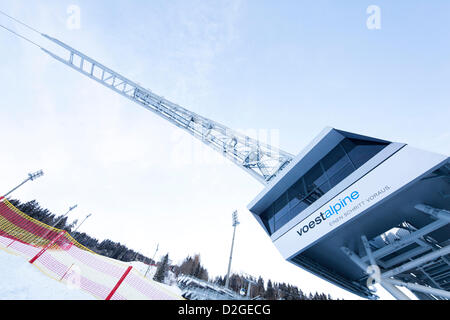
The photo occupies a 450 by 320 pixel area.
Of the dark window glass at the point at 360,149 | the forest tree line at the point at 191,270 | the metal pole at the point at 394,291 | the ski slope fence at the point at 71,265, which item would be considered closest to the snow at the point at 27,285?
the ski slope fence at the point at 71,265

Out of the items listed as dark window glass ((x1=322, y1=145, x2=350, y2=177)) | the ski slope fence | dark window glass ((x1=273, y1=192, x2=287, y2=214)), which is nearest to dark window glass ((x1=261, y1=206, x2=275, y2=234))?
dark window glass ((x1=273, y1=192, x2=287, y2=214))

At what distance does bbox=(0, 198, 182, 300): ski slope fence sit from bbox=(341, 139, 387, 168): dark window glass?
1183 cm

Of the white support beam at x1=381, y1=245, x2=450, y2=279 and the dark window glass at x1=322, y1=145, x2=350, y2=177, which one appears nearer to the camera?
the white support beam at x1=381, y1=245, x2=450, y2=279

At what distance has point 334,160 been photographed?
12.3 m

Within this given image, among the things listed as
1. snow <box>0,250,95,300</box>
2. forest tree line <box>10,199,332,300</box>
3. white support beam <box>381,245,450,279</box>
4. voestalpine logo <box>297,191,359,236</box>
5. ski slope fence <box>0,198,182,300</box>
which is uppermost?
forest tree line <box>10,199,332,300</box>

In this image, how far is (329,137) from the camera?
11852 mm

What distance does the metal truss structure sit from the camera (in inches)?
368

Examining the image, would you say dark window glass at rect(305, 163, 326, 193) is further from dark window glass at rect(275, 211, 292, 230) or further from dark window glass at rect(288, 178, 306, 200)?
dark window glass at rect(275, 211, 292, 230)

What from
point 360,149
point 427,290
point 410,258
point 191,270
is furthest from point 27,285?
point 191,270

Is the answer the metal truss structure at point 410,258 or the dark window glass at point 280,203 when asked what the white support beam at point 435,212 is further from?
the dark window glass at point 280,203

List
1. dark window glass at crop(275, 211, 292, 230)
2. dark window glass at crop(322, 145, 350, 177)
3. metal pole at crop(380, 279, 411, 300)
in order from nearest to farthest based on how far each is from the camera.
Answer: metal pole at crop(380, 279, 411, 300) < dark window glass at crop(322, 145, 350, 177) < dark window glass at crop(275, 211, 292, 230)

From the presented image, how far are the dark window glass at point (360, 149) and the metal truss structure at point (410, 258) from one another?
3.49 metres

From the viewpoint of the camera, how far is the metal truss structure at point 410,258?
9344 millimetres
